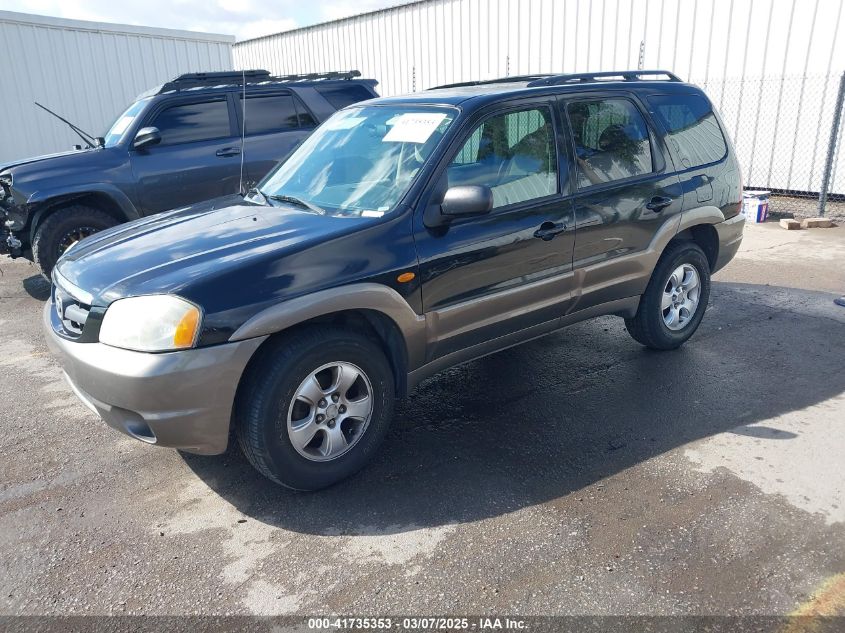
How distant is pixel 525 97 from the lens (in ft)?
12.4

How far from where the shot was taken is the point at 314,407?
3053 millimetres

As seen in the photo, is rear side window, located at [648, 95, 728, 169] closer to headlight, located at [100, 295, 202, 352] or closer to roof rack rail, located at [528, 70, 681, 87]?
roof rack rail, located at [528, 70, 681, 87]

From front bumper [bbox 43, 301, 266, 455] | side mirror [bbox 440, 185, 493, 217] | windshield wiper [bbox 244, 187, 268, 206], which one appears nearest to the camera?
front bumper [bbox 43, 301, 266, 455]

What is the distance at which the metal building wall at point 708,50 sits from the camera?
32.7 feet

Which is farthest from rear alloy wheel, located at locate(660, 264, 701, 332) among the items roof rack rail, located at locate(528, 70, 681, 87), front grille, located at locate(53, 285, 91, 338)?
front grille, located at locate(53, 285, 91, 338)

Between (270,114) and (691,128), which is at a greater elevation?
(270,114)

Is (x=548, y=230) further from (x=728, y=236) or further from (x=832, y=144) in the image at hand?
(x=832, y=144)

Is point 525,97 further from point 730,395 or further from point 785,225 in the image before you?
point 785,225

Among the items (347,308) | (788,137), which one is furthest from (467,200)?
(788,137)

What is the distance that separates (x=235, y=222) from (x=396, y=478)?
5.17 feet

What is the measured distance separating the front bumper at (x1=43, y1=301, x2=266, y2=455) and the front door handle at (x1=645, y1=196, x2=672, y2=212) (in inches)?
109

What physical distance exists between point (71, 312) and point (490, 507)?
2.17m

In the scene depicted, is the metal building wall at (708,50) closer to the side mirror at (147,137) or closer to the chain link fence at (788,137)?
the chain link fence at (788,137)

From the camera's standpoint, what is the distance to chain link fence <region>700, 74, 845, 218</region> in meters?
9.96
